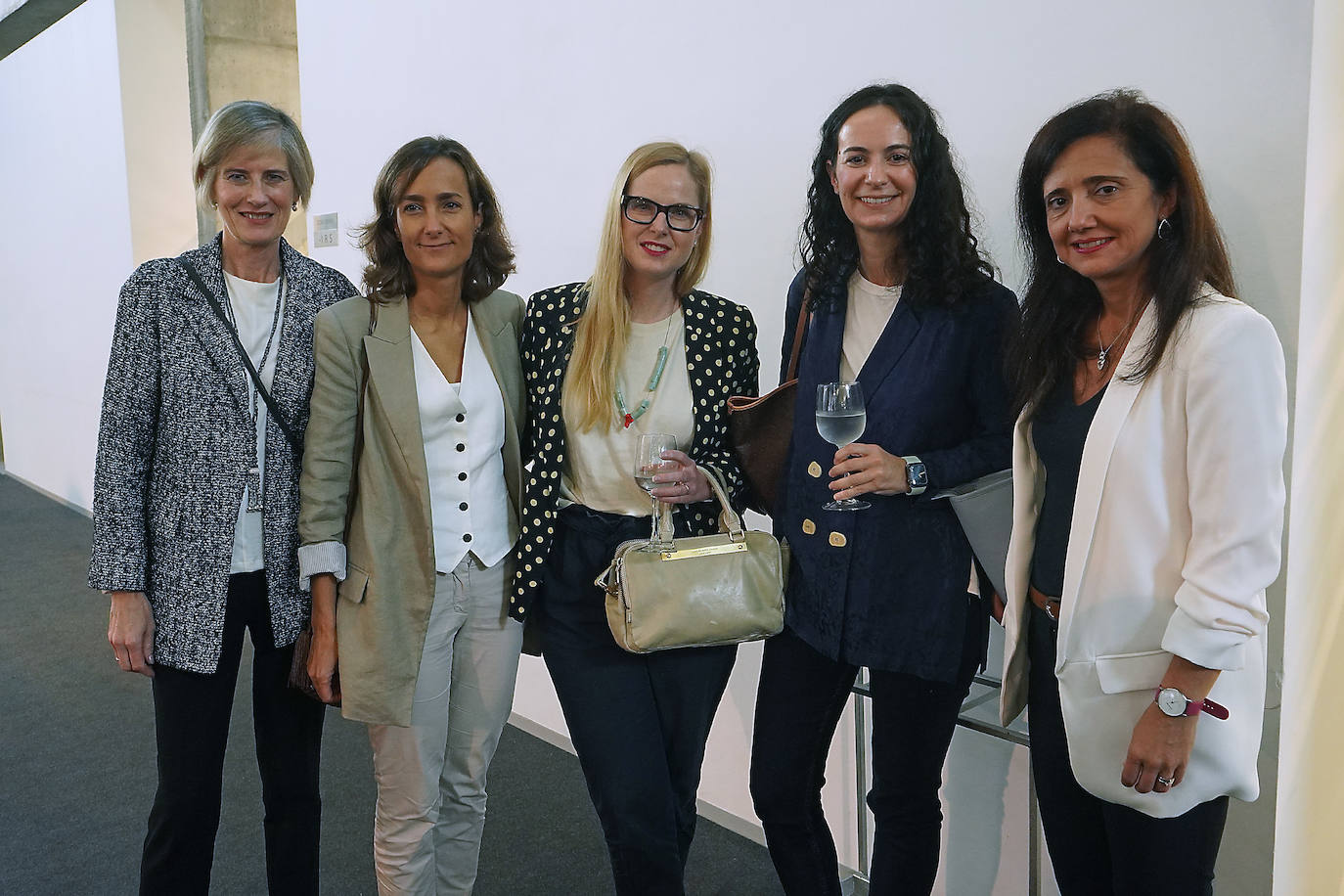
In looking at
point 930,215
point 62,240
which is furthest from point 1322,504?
point 62,240

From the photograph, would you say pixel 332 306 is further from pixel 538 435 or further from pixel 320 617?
pixel 320 617

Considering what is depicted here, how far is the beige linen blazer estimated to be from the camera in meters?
1.86

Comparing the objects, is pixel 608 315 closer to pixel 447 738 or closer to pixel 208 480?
pixel 208 480

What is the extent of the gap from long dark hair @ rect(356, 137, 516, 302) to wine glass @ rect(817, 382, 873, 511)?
78cm

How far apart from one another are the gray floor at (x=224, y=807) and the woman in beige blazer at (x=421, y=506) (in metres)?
0.79

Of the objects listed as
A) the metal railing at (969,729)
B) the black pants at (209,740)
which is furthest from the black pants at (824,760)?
the black pants at (209,740)

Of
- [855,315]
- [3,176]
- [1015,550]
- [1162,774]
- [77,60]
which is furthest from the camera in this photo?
[3,176]

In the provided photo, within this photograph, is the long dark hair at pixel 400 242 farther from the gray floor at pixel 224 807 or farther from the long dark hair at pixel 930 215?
the gray floor at pixel 224 807

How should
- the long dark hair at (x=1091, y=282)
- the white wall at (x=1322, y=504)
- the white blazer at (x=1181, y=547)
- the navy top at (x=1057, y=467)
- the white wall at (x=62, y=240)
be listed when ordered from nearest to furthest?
the white wall at (x=1322, y=504) → the white blazer at (x=1181, y=547) → the long dark hair at (x=1091, y=282) → the navy top at (x=1057, y=467) → the white wall at (x=62, y=240)

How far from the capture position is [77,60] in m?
7.27

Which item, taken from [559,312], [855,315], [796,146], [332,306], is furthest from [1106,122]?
[332,306]

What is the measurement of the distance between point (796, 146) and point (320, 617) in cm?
165

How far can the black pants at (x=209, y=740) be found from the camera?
1871 mm

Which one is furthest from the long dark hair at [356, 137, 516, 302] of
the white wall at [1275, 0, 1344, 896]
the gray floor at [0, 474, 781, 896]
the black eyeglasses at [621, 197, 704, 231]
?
the white wall at [1275, 0, 1344, 896]
